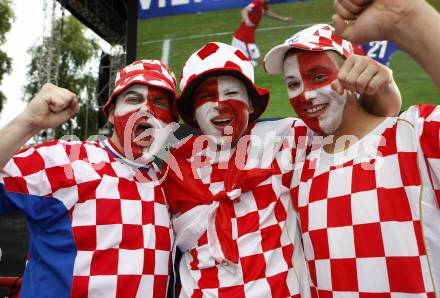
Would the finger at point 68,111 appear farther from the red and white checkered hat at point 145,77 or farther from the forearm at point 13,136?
the red and white checkered hat at point 145,77

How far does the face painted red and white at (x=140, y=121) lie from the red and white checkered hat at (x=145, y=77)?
0.10ft

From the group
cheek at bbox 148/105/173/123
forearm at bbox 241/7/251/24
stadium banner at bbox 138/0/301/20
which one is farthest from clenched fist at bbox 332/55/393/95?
stadium banner at bbox 138/0/301/20

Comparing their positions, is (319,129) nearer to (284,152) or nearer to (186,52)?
(284,152)

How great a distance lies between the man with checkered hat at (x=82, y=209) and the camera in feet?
5.71

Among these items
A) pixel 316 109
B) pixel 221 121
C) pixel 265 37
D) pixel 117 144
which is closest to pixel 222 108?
pixel 221 121

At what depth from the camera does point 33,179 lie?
1.78 meters

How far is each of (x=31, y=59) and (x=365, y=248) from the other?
19.2 metres

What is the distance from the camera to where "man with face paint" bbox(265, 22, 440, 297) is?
1462 mm

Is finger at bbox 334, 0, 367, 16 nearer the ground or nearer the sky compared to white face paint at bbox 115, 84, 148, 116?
nearer the sky

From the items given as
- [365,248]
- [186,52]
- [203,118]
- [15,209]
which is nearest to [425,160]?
[365,248]

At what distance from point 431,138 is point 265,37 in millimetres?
5734

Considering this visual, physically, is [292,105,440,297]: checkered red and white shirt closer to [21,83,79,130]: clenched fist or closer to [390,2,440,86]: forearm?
[390,2,440,86]: forearm

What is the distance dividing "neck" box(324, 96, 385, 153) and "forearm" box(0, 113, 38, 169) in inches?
48.5

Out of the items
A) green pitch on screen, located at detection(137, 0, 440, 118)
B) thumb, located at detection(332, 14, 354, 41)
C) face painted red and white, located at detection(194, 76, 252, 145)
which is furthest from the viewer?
green pitch on screen, located at detection(137, 0, 440, 118)
